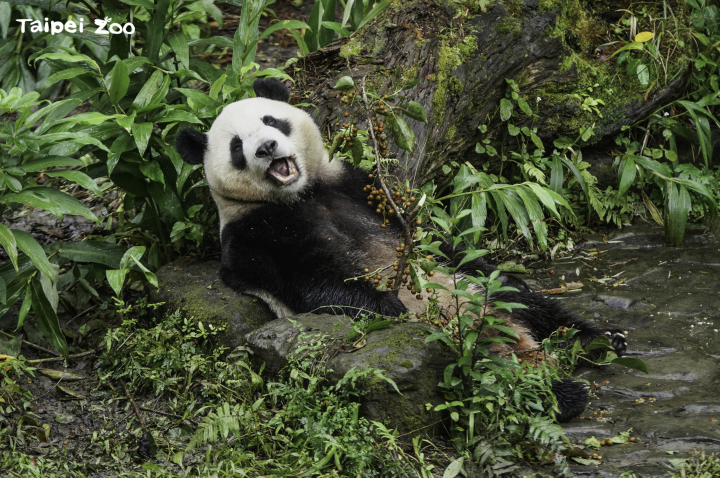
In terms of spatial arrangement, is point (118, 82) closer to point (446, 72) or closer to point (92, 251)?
point (92, 251)

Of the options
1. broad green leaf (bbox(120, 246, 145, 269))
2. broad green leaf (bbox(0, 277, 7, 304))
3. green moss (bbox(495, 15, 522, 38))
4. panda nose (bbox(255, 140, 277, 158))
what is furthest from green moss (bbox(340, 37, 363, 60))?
broad green leaf (bbox(0, 277, 7, 304))

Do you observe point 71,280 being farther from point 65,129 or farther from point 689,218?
point 689,218

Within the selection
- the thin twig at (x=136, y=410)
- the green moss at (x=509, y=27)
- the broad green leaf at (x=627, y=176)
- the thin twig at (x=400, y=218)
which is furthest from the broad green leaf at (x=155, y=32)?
the broad green leaf at (x=627, y=176)

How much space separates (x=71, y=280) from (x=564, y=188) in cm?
407

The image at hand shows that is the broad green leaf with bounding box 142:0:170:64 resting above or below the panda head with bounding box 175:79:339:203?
above

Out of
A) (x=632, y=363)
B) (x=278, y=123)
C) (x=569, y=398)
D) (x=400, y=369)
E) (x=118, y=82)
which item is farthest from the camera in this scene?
(x=118, y=82)

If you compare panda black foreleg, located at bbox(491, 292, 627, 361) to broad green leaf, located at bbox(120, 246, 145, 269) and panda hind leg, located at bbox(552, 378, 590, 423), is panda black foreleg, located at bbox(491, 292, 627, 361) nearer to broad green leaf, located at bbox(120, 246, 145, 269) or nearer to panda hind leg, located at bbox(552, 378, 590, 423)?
panda hind leg, located at bbox(552, 378, 590, 423)

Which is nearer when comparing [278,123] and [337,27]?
[278,123]

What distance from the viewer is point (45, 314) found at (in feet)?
14.4

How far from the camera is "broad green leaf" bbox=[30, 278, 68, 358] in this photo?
14.4 feet

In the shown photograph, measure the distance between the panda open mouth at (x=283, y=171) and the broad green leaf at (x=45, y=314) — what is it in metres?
1.63

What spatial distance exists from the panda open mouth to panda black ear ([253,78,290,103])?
1.99 ft

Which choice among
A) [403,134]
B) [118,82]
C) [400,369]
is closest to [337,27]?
[118,82]

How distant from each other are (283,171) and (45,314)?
1759mm
